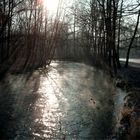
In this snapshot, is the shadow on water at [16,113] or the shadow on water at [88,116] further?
the shadow on water at [88,116]

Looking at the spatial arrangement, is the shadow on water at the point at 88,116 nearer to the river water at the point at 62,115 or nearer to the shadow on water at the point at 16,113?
the river water at the point at 62,115

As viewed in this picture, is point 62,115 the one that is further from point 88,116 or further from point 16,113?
point 16,113

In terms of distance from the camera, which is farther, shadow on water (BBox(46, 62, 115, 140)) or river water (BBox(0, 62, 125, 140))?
shadow on water (BBox(46, 62, 115, 140))

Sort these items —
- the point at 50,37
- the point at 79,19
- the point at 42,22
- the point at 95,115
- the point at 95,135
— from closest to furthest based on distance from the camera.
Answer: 1. the point at 95,135
2. the point at 79,19
3. the point at 95,115
4. the point at 42,22
5. the point at 50,37

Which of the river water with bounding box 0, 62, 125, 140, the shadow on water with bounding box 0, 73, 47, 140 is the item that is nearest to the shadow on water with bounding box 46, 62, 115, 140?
the river water with bounding box 0, 62, 125, 140

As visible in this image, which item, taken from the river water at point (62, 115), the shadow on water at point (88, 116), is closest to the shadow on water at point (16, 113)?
the river water at point (62, 115)

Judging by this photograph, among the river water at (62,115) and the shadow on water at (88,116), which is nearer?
the river water at (62,115)

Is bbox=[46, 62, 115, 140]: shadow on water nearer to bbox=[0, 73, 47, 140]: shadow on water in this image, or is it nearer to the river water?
the river water

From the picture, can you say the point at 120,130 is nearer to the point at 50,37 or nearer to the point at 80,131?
the point at 80,131

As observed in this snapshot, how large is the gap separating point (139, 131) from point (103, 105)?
7.53m

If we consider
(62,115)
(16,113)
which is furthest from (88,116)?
(16,113)

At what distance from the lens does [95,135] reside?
12000 millimetres

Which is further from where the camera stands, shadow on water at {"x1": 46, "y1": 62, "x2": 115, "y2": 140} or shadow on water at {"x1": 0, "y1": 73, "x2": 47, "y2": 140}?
shadow on water at {"x1": 46, "y1": 62, "x2": 115, "y2": 140}

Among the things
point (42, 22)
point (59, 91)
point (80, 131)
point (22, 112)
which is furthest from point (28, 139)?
point (42, 22)
